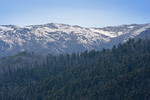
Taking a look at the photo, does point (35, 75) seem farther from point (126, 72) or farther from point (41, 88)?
point (126, 72)

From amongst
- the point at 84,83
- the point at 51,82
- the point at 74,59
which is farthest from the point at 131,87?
the point at 74,59

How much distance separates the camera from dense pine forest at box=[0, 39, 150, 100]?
7856 centimetres

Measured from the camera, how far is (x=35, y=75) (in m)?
127

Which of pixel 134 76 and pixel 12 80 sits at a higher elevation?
pixel 134 76

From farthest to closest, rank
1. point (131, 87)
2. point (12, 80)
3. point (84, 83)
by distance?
point (12, 80) → point (84, 83) → point (131, 87)

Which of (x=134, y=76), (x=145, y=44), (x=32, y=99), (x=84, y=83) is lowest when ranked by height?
(x=32, y=99)

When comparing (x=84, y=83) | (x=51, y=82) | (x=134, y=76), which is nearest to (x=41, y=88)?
(x=51, y=82)

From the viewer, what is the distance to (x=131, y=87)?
77562 millimetres

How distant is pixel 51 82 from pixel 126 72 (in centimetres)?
3395

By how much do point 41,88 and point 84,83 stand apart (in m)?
21.2

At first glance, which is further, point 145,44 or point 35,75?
point 35,75

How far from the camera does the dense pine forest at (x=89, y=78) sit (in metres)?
78.6

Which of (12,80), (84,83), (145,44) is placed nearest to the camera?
(84,83)

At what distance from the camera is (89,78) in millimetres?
96000
